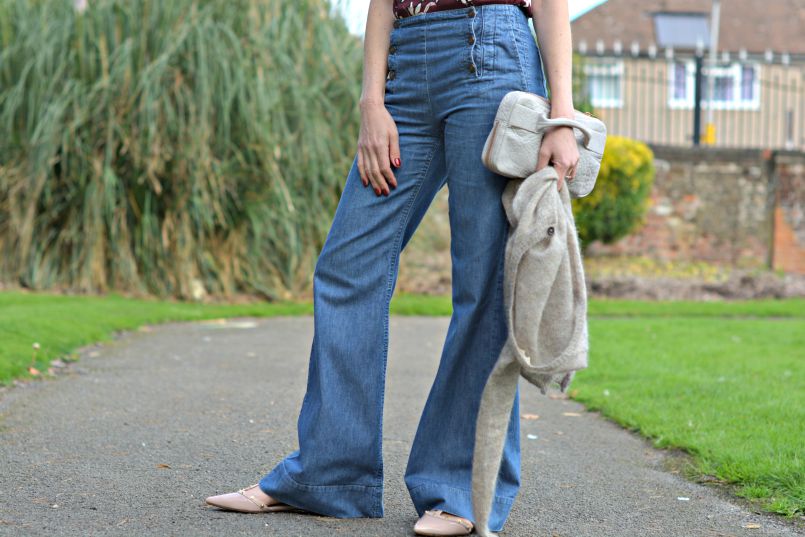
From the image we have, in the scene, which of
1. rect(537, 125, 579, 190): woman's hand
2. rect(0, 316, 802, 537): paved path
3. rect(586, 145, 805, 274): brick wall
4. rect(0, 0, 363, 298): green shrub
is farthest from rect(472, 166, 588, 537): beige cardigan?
rect(586, 145, 805, 274): brick wall

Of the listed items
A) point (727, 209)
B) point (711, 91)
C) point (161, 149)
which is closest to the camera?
point (161, 149)

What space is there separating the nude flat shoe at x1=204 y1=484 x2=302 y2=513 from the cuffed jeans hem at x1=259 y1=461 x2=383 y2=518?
0.03 m

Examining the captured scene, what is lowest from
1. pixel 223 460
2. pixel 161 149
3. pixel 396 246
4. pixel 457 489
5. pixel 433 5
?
pixel 223 460

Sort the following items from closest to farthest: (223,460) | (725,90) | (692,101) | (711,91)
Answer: (223,460) → (711,91) → (692,101) → (725,90)

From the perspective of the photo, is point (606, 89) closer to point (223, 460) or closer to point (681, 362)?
point (681, 362)

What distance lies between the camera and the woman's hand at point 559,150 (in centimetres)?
246

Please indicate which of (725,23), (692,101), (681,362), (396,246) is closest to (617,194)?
(681,362)

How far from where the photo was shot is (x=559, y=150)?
2.47m

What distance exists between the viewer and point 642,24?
2623cm

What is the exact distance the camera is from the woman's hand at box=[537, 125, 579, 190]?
246cm

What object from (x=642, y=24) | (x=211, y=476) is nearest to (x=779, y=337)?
(x=211, y=476)

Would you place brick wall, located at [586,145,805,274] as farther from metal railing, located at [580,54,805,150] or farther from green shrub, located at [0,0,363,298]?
green shrub, located at [0,0,363,298]

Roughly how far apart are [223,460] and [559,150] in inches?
61.0

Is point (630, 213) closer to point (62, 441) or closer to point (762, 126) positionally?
point (62, 441)
